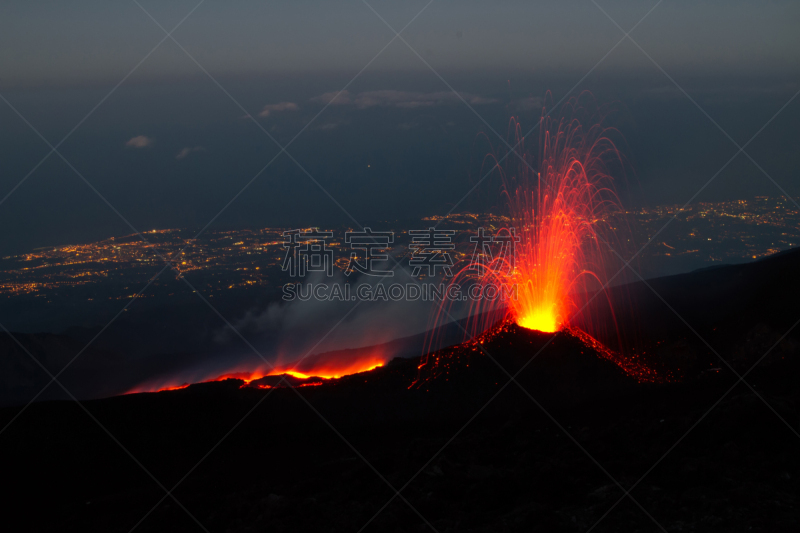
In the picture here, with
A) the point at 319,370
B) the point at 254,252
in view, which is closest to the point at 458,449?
the point at 319,370

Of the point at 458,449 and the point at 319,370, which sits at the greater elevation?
the point at 319,370

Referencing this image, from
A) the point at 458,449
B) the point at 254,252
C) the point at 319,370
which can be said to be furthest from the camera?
the point at 254,252

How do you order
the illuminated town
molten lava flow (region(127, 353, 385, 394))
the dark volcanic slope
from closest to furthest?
the dark volcanic slope, molten lava flow (region(127, 353, 385, 394)), the illuminated town

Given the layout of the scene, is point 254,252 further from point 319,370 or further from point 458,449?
point 458,449

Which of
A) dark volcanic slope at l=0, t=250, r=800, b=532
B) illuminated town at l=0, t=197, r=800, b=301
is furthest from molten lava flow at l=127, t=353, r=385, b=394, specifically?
illuminated town at l=0, t=197, r=800, b=301

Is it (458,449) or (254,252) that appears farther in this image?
(254,252)

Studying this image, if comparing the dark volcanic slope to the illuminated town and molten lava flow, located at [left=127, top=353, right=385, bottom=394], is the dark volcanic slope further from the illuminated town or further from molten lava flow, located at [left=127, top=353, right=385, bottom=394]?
the illuminated town
